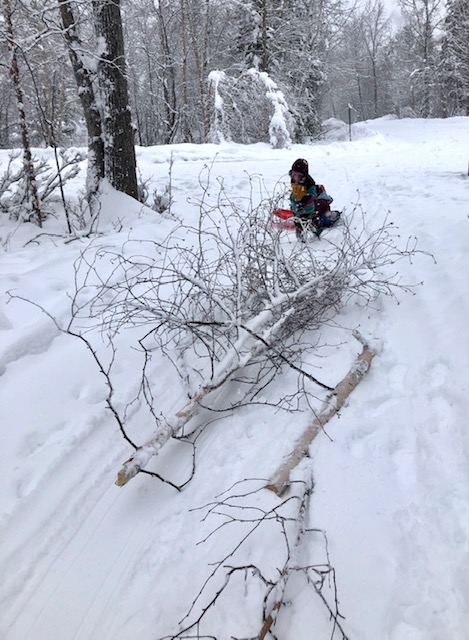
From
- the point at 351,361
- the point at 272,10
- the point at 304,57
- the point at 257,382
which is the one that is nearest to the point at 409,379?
the point at 351,361

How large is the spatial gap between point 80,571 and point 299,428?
54.4 inches

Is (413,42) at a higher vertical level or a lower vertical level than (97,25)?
higher

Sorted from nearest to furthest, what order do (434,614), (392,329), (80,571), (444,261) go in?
(434,614)
(80,571)
(392,329)
(444,261)

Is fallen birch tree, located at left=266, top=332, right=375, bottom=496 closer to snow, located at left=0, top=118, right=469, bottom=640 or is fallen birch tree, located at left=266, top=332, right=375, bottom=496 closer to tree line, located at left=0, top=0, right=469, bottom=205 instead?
snow, located at left=0, top=118, right=469, bottom=640

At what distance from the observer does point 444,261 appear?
4332 mm

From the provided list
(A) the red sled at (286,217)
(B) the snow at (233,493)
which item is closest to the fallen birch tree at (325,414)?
(B) the snow at (233,493)

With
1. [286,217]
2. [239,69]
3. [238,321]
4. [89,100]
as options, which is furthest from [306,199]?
[239,69]

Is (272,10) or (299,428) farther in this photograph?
(272,10)

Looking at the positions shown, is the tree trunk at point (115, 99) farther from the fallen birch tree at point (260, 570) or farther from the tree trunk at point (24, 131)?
the fallen birch tree at point (260, 570)

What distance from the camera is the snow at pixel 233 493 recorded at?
1.76 m

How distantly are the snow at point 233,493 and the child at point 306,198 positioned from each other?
8.40 ft

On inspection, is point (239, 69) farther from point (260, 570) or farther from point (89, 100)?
point (260, 570)

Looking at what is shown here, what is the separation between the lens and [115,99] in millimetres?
6363

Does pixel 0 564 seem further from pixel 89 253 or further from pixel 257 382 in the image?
pixel 89 253
